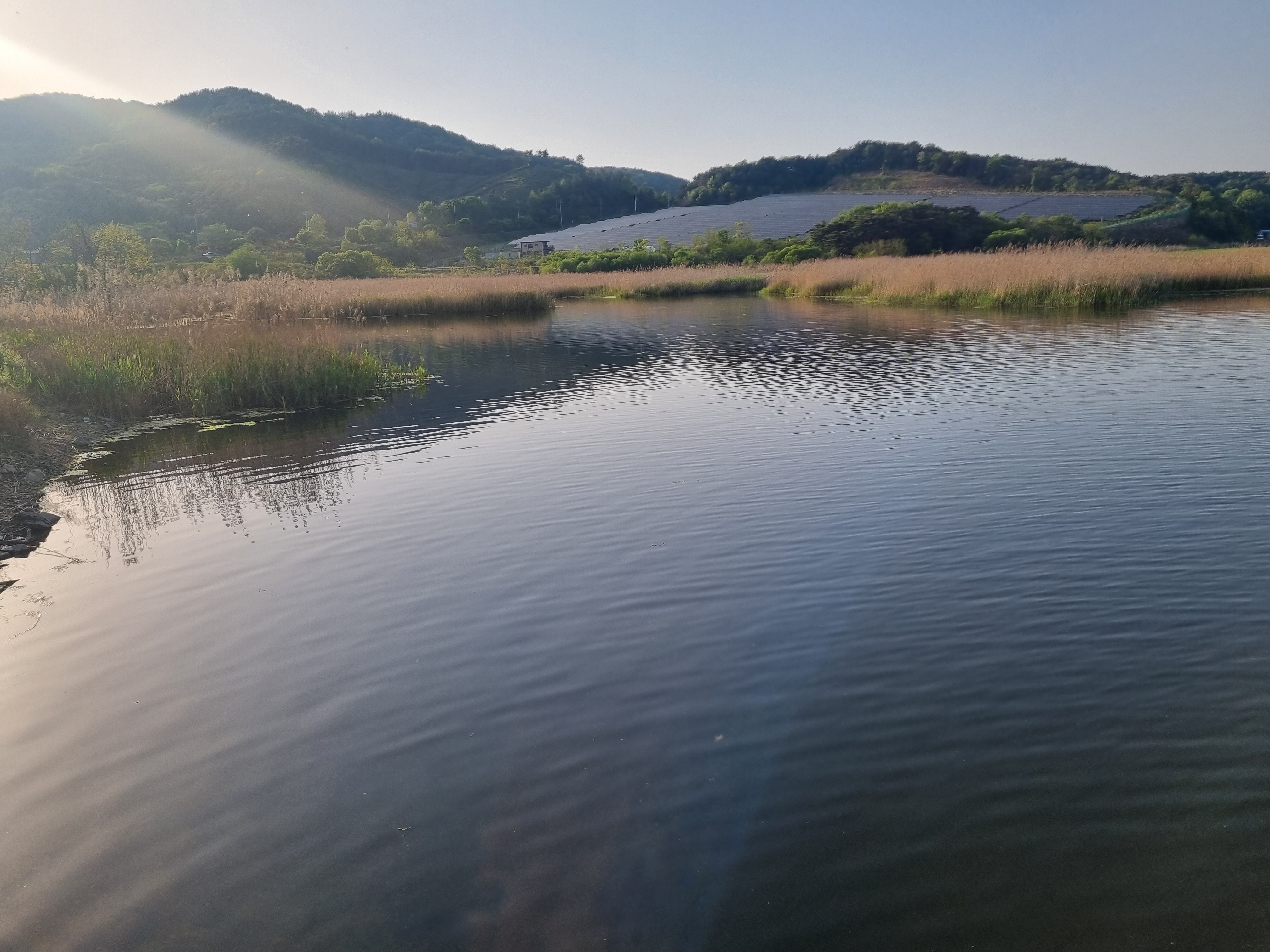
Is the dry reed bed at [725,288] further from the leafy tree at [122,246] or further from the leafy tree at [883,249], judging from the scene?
the leafy tree at [122,246]

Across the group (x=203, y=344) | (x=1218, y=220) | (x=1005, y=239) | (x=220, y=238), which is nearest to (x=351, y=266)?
(x=220, y=238)

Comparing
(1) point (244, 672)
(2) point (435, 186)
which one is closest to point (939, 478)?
(1) point (244, 672)

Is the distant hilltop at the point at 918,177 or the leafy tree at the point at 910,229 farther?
the distant hilltop at the point at 918,177

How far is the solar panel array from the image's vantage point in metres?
80.6

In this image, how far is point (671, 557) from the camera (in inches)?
285

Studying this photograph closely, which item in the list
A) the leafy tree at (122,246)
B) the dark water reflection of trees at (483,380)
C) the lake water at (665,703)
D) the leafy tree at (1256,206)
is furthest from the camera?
the leafy tree at (1256,206)

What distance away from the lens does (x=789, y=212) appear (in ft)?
288

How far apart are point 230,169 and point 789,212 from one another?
88493 mm

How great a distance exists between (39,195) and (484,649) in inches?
4501

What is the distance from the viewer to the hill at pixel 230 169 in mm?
101438

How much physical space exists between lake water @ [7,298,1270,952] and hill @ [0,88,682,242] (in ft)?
288

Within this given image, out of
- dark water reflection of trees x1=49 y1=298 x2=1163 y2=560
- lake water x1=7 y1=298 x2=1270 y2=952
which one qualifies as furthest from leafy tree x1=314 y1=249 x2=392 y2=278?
lake water x1=7 y1=298 x2=1270 y2=952

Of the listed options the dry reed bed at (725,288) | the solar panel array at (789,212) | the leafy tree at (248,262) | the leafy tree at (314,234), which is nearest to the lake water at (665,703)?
the dry reed bed at (725,288)

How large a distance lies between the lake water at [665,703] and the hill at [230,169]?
87.8m
